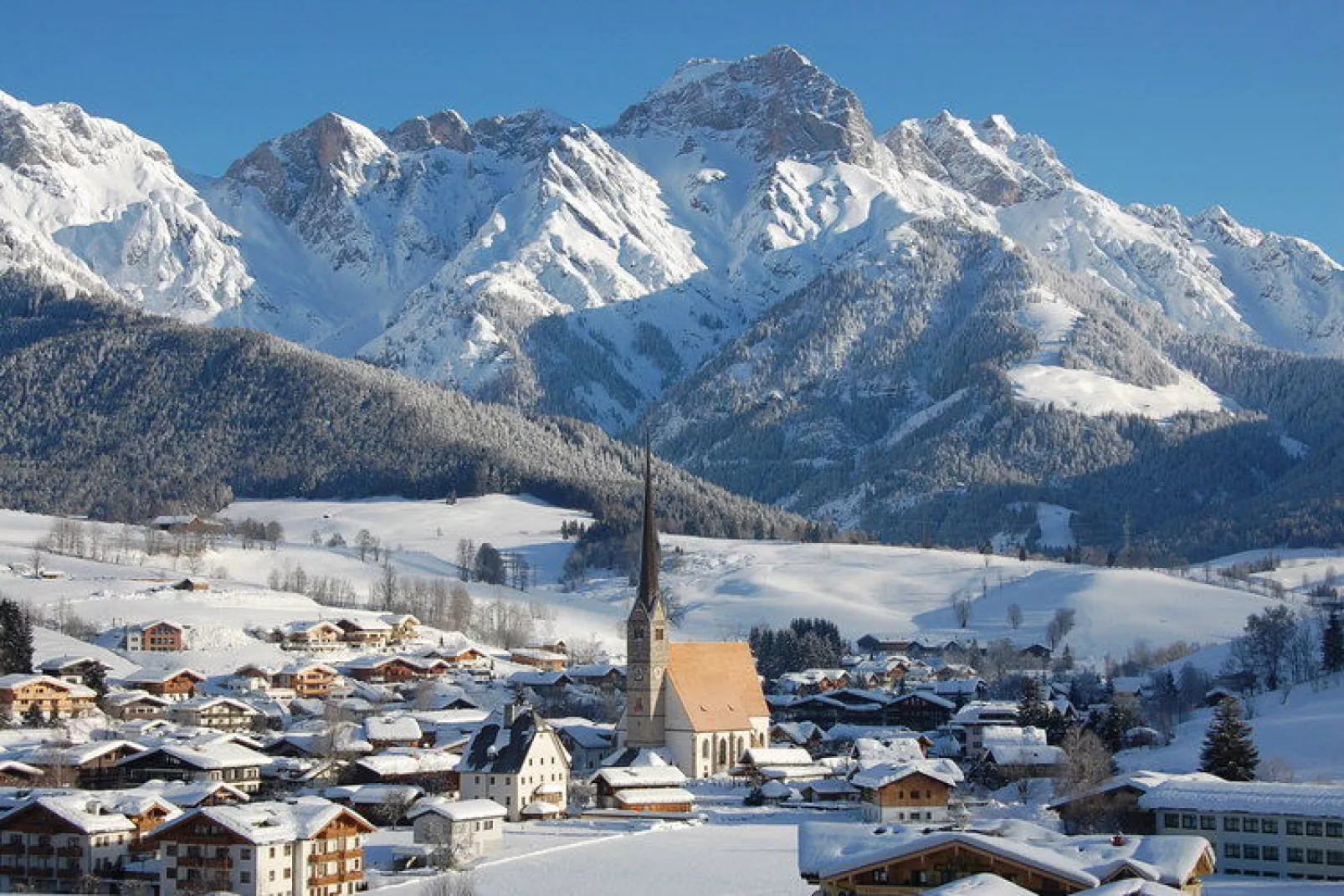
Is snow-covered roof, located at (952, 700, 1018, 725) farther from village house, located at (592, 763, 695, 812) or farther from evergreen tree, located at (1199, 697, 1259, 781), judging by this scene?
evergreen tree, located at (1199, 697, 1259, 781)

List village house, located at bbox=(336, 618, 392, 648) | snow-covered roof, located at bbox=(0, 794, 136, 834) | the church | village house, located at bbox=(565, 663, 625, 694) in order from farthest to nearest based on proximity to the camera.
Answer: village house, located at bbox=(336, 618, 392, 648), village house, located at bbox=(565, 663, 625, 694), the church, snow-covered roof, located at bbox=(0, 794, 136, 834)

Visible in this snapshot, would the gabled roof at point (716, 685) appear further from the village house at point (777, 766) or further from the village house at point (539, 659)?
the village house at point (539, 659)

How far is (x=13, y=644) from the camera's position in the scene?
106 m

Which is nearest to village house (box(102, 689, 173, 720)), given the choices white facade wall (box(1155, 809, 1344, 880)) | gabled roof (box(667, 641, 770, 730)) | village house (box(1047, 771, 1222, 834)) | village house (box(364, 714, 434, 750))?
village house (box(364, 714, 434, 750))

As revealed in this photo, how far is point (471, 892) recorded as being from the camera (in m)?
55.4

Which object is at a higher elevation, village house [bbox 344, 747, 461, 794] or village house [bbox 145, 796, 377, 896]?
village house [bbox 344, 747, 461, 794]

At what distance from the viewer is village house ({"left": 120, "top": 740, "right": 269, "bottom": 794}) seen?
8019 cm

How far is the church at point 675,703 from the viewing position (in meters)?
91.2

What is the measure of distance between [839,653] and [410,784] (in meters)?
73.4

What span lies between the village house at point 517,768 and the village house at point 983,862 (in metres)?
32.0

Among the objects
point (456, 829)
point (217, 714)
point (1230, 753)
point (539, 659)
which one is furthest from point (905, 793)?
point (539, 659)

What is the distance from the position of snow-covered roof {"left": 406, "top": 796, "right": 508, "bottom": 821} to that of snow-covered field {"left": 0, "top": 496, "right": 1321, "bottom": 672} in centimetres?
6262

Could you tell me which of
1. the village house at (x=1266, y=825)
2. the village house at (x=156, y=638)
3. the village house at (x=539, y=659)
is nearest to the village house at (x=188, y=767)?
the village house at (x=1266, y=825)

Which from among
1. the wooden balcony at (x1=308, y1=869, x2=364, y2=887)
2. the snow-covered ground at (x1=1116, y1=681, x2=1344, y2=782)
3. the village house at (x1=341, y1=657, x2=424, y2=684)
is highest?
the village house at (x1=341, y1=657, x2=424, y2=684)
